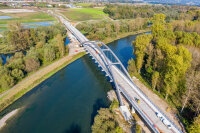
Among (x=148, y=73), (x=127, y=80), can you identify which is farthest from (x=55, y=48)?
(x=148, y=73)

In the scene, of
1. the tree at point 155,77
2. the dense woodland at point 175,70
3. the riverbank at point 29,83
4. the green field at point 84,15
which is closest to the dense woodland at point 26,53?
the riverbank at point 29,83

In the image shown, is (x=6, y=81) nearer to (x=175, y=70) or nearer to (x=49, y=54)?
(x=49, y=54)

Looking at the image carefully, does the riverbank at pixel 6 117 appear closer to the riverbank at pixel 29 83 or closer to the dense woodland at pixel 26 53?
the riverbank at pixel 29 83

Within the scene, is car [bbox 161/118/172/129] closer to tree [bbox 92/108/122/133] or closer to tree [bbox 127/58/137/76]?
tree [bbox 92/108/122/133]

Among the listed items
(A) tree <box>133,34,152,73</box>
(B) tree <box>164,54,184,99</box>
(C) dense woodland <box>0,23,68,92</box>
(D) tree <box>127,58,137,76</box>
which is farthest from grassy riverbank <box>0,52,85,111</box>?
(B) tree <box>164,54,184,99</box>

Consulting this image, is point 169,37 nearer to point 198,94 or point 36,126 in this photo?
point 198,94

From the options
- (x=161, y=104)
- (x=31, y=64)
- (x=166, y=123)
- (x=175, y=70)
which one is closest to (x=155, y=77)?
(x=175, y=70)
